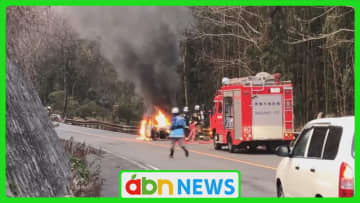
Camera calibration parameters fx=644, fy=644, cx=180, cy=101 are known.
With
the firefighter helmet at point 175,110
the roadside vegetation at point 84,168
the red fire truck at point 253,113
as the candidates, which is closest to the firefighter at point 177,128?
the firefighter helmet at point 175,110

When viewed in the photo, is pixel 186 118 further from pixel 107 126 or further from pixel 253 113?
pixel 253 113

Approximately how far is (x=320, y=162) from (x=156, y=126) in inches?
74.5

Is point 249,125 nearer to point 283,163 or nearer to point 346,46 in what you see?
point 283,163

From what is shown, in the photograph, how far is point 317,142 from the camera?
7.26 m

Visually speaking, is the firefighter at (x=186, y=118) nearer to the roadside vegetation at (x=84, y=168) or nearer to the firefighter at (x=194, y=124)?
the firefighter at (x=194, y=124)

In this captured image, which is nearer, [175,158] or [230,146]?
[175,158]

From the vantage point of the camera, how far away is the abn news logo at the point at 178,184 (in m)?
7.14

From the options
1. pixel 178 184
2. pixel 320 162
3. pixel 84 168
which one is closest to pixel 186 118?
pixel 178 184

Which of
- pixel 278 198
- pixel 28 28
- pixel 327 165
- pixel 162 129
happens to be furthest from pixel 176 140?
pixel 28 28

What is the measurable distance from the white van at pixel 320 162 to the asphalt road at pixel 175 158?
0.25 m

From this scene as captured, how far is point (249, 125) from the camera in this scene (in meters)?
8.77

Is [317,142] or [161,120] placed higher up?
[161,120]

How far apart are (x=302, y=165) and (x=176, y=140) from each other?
1.48 m

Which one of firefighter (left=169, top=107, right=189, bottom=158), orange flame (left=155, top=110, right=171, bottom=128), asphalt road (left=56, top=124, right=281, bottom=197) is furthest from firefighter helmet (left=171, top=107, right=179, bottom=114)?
asphalt road (left=56, top=124, right=281, bottom=197)
